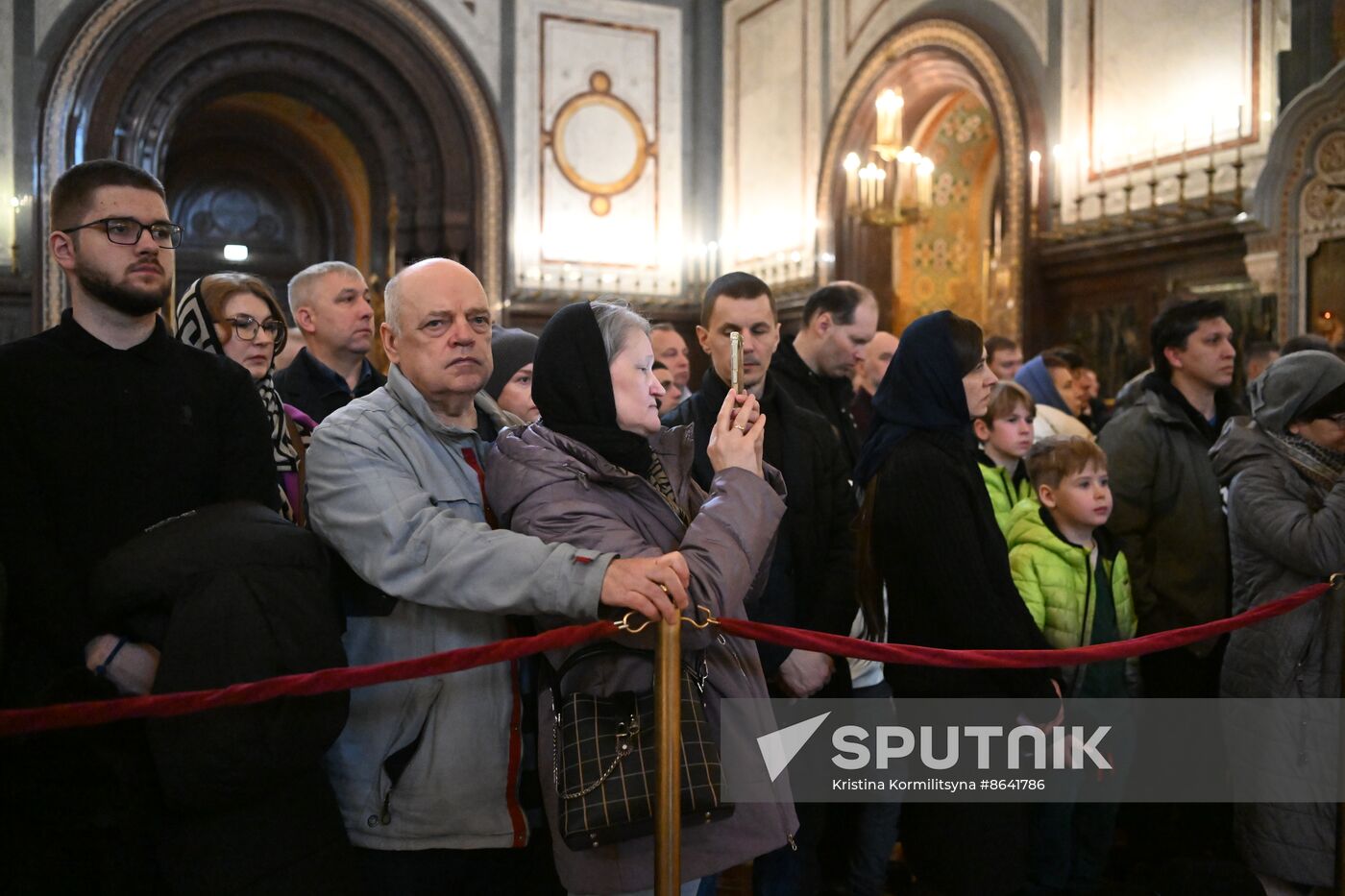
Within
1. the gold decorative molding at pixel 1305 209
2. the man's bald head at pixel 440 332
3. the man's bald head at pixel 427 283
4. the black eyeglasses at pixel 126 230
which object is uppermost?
the gold decorative molding at pixel 1305 209

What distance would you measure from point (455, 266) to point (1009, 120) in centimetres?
761

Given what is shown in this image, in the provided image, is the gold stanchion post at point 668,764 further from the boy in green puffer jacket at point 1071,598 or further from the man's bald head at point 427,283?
the boy in green puffer jacket at point 1071,598

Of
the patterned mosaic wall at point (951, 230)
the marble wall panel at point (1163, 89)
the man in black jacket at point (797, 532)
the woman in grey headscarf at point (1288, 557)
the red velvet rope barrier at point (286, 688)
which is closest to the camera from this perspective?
the red velvet rope barrier at point (286, 688)

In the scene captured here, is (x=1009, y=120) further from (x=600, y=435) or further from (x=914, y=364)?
(x=600, y=435)

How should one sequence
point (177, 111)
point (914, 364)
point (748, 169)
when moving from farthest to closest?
1. point (748, 169)
2. point (177, 111)
3. point (914, 364)

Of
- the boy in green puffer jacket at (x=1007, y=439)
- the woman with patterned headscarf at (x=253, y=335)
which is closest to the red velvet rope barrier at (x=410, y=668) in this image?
the woman with patterned headscarf at (x=253, y=335)

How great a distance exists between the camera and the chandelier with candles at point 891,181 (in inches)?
324

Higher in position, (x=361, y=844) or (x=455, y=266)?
(x=455, y=266)

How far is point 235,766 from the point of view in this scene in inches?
73.2

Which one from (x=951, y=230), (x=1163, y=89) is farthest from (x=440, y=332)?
(x=951, y=230)

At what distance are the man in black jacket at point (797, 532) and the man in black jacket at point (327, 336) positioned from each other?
112 centimetres

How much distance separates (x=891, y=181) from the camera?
832cm

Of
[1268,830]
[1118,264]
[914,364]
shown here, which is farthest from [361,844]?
[1118,264]

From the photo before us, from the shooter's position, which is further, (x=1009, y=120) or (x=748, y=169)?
(x=748, y=169)
